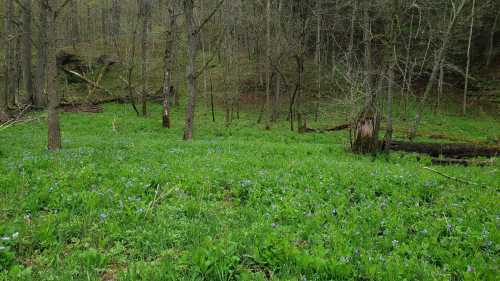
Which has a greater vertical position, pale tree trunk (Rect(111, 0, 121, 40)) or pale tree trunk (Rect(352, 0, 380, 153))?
pale tree trunk (Rect(111, 0, 121, 40))

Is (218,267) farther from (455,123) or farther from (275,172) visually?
(455,123)

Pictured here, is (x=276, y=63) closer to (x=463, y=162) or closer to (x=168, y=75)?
(x=168, y=75)

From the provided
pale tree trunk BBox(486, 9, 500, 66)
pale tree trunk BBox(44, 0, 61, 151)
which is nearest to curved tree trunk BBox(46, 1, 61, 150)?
pale tree trunk BBox(44, 0, 61, 151)

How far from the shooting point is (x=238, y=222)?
533cm

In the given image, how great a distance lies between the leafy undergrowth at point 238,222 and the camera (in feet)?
12.7

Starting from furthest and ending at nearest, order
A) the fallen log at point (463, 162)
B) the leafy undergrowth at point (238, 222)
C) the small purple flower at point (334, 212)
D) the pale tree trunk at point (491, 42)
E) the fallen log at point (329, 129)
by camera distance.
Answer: the pale tree trunk at point (491, 42), the fallen log at point (329, 129), the fallen log at point (463, 162), the small purple flower at point (334, 212), the leafy undergrowth at point (238, 222)

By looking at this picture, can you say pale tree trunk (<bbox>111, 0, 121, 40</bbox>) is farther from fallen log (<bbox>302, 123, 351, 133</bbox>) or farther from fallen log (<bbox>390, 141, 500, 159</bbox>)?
fallen log (<bbox>390, 141, 500, 159</bbox>)

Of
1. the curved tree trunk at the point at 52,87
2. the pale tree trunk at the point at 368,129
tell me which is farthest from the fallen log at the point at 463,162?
the curved tree trunk at the point at 52,87

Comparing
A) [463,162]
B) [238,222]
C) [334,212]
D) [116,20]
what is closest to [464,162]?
[463,162]

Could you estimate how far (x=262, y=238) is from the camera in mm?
4547

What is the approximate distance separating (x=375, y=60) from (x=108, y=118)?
24.8 m

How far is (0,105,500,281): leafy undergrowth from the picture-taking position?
3877 mm

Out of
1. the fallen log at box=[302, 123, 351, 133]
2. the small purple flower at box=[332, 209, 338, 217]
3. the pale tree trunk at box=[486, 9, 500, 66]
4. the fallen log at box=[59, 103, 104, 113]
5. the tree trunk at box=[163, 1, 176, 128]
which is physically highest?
the pale tree trunk at box=[486, 9, 500, 66]

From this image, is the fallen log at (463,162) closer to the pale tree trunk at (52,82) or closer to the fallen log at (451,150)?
the fallen log at (451,150)
